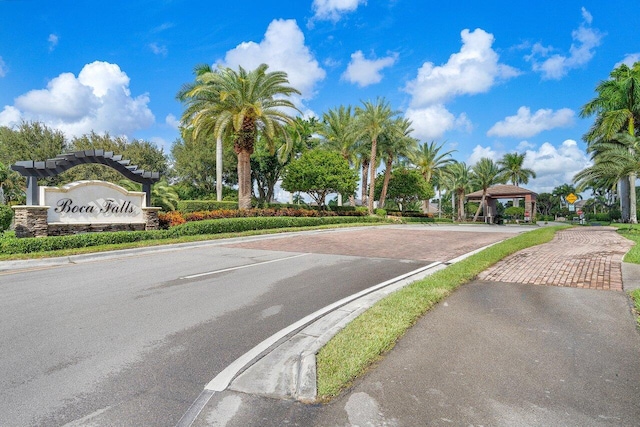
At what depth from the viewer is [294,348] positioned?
4.37 m

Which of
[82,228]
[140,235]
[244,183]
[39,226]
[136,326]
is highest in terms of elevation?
[244,183]

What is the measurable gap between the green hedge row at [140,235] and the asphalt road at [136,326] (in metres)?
2.62

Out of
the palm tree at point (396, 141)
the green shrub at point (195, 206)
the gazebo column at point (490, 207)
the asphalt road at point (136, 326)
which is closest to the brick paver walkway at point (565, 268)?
the asphalt road at point (136, 326)

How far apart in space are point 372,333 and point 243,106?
2235cm

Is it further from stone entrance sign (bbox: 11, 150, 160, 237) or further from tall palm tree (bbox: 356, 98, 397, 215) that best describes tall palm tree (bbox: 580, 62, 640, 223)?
stone entrance sign (bbox: 11, 150, 160, 237)

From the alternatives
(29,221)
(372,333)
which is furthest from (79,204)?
(372,333)

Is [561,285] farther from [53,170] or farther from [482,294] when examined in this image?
[53,170]

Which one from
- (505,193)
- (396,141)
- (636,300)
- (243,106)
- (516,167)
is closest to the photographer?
(636,300)

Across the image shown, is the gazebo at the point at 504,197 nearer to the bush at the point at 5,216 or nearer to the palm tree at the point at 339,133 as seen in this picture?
the palm tree at the point at 339,133

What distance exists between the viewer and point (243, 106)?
2453 centimetres

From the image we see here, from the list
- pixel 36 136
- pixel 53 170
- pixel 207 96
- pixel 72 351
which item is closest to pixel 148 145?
pixel 36 136

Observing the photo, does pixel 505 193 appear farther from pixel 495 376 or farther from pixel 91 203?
pixel 495 376

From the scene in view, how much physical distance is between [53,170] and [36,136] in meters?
28.1

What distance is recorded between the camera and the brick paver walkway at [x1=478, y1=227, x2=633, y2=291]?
782 centimetres
